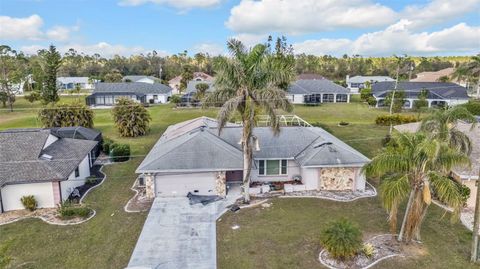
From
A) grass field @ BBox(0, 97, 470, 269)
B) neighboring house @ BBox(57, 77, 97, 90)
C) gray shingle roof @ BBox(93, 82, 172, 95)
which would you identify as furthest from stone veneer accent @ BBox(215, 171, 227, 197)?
neighboring house @ BBox(57, 77, 97, 90)

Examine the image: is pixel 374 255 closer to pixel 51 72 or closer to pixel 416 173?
pixel 416 173

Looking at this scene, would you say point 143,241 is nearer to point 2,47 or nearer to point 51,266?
point 51,266

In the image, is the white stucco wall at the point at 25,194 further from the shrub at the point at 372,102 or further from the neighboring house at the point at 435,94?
the shrub at the point at 372,102

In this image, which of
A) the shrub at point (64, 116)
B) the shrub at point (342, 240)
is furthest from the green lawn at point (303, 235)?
the shrub at point (64, 116)

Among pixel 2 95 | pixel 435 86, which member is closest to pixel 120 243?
pixel 2 95

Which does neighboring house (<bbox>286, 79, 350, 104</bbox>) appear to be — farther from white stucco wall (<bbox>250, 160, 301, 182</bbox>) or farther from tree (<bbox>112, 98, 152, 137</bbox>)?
white stucco wall (<bbox>250, 160, 301, 182</bbox>)

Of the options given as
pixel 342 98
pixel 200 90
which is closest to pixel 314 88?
pixel 342 98
